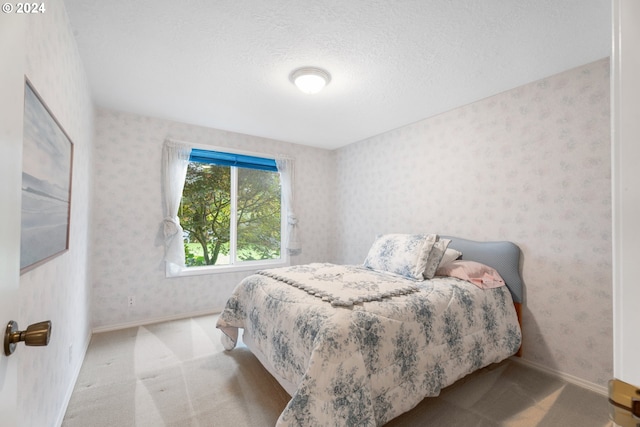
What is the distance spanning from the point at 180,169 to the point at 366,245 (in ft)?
8.83

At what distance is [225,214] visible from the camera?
3.82 meters

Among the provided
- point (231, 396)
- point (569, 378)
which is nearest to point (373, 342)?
point (231, 396)

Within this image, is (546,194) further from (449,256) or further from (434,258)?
(434,258)

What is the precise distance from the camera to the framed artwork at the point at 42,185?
1038mm

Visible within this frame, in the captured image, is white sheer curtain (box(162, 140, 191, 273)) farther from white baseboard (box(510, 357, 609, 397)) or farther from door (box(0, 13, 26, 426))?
white baseboard (box(510, 357, 609, 397))

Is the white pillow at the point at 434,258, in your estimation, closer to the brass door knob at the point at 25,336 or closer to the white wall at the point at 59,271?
the brass door knob at the point at 25,336

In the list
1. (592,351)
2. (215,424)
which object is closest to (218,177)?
(215,424)

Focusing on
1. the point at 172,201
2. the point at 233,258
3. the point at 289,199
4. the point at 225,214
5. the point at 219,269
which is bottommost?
the point at 219,269

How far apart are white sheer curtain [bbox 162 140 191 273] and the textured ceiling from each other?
56cm

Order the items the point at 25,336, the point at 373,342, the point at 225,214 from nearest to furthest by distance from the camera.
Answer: the point at 25,336 < the point at 373,342 < the point at 225,214

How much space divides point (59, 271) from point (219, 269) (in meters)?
2.11

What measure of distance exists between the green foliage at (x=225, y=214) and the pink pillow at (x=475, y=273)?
2591 millimetres

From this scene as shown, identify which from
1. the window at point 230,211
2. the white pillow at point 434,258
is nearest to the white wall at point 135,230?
the window at point 230,211

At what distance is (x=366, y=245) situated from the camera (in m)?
3.99
